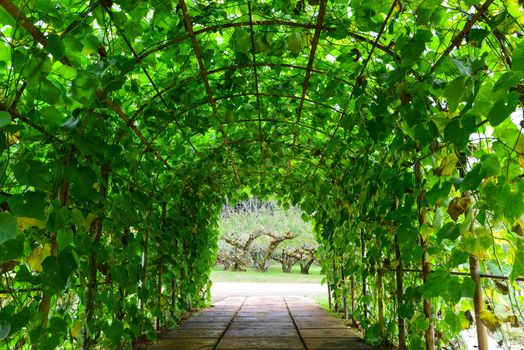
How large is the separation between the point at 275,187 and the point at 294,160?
139cm

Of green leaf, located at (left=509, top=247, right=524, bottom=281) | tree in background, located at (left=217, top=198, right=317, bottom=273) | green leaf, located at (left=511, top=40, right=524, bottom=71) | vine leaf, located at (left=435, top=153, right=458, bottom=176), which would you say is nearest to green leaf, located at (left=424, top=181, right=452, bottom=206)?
vine leaf, located at (left=435, top=153, right=458, bottom=176)

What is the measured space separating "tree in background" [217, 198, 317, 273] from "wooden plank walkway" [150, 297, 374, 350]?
950cm

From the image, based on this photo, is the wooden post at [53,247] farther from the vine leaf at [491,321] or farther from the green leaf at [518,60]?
the vine leaf at [491,321]

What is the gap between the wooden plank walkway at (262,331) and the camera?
11.0 ft

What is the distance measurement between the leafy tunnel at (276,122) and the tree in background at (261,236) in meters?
12.2

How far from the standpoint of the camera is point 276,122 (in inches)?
131

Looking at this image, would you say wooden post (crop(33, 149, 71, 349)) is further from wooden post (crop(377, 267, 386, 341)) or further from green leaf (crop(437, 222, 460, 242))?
wooden post (crop(377, 267, 386, 341))

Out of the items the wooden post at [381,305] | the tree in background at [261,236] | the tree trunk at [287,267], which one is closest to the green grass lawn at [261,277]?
the tree in background at [261,236]

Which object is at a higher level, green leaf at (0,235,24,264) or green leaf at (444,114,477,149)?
green leaf at (444,114,477,149)

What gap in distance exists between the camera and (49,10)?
132cm

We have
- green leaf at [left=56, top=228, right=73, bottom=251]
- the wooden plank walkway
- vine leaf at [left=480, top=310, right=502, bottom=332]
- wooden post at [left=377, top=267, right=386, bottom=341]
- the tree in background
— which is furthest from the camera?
the tree in background

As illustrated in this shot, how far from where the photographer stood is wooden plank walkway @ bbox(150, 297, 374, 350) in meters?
3.35

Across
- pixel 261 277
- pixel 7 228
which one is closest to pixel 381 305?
pixel 7 228

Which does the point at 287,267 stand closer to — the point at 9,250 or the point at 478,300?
the point at 478,300
